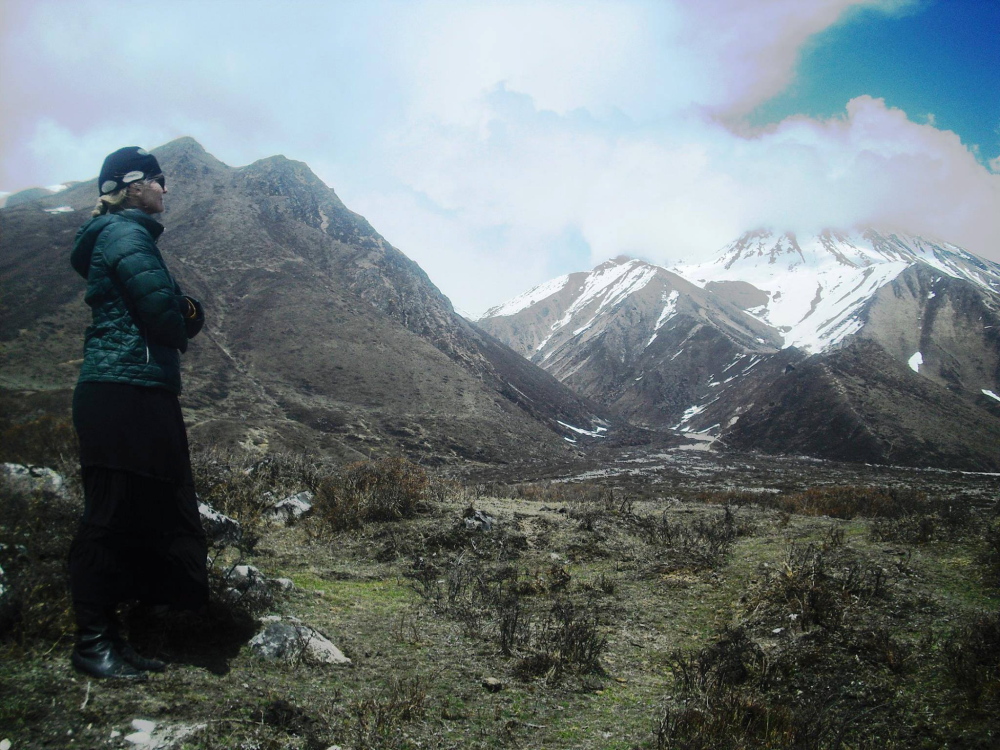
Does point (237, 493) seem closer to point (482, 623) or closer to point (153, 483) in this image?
point (482, 623)

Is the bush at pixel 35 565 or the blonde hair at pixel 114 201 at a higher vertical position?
the blonde hair at pixel 114 201

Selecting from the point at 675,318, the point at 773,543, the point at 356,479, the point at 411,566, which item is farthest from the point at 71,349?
the point at 675,318

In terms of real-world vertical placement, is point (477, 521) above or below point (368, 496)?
below

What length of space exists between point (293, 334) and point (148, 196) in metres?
52.0

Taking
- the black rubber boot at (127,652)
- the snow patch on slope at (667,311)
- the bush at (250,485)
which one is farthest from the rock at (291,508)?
the snow patch on slope at (667,311)

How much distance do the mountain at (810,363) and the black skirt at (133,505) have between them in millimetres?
61162

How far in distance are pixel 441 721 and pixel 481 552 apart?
4008 millimetres

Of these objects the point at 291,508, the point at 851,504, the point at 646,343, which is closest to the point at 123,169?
the point at 291,508

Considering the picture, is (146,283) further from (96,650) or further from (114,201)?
(96,650)

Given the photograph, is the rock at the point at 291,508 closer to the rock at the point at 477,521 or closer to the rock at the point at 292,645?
the rock at the point at 477,521

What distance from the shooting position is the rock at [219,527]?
18.5 feet

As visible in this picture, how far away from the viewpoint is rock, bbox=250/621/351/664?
337 centimetres

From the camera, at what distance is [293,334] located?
2035 inches

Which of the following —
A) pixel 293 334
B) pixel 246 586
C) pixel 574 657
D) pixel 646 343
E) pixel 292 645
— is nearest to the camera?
pixel 292 645
